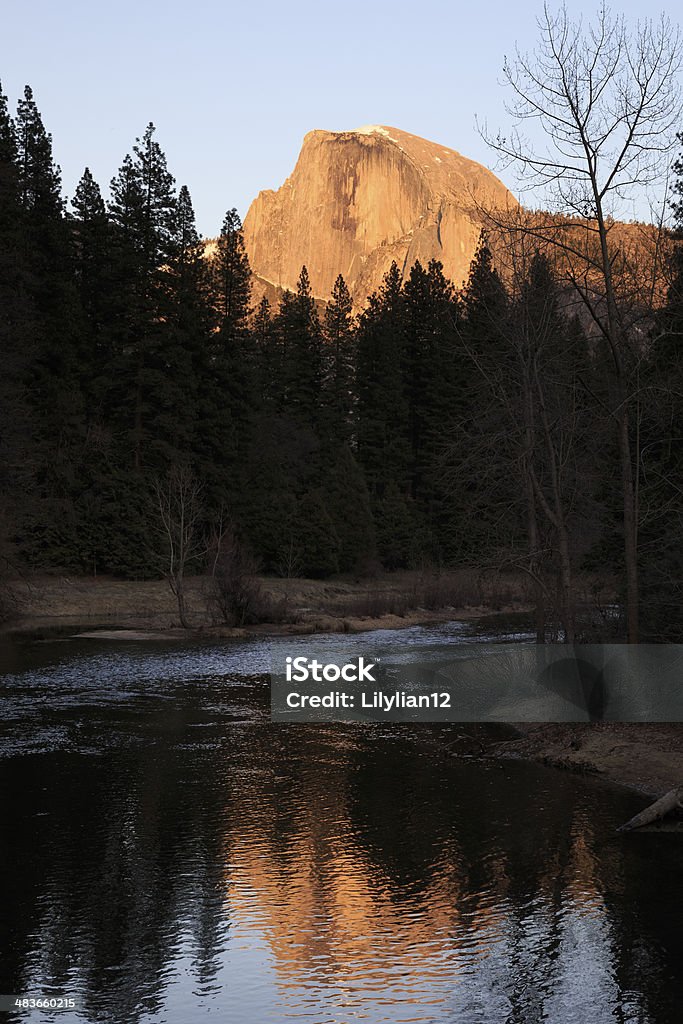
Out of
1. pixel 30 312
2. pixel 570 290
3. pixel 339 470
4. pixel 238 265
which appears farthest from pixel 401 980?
pixel 238 265

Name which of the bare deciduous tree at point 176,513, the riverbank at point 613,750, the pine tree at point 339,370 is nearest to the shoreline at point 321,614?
the riverbank at point 613,750

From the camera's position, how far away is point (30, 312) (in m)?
54.3

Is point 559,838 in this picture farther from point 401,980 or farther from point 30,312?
point 30,312

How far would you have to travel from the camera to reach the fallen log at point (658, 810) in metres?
16.2

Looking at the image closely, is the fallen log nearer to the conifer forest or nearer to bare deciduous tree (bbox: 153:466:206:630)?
the conifer forest

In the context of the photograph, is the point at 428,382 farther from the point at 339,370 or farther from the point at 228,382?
the point at 228,382

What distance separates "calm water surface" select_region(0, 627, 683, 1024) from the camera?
33.9 ft

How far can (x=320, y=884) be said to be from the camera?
13.5 meters

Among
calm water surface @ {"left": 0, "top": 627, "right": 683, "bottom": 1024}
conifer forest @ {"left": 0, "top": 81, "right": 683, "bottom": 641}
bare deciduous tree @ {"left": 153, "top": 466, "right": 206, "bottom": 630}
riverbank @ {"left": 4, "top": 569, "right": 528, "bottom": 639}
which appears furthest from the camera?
bare deciduous tree @ {"left": 153, "top": 466, "right": 206, "bottom": 630}

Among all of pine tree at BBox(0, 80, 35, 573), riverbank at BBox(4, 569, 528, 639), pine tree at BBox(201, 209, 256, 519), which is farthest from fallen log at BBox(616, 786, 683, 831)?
pine tree at BBox(201, 209, 256, 519)

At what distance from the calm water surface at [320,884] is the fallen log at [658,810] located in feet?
1.73

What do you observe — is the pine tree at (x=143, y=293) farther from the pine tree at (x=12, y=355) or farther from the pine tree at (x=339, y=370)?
the pine tree at (x=339, y=370)

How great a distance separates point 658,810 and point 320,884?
19.9 ft

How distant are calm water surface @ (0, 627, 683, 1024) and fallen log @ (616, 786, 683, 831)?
0.53 meters
